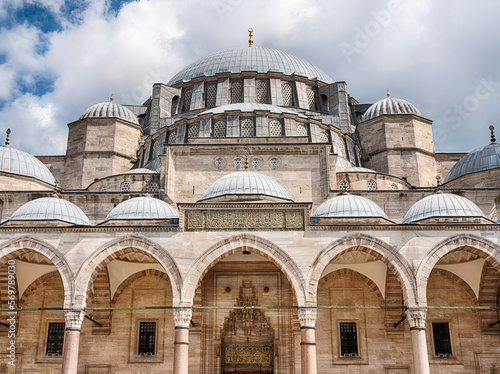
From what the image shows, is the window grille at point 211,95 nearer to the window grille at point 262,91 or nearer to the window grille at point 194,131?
the window grille at point 262,91

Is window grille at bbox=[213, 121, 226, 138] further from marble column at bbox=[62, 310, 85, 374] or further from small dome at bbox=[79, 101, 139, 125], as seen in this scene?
marble column at bbox=[62, 310, 85, 374]

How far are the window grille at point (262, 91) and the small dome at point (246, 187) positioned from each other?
373 inches

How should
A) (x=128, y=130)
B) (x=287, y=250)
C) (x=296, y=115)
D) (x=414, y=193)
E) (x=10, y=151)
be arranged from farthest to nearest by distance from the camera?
(x=128, y=130), (x=296, y=115), (x=10, y=151), (x=414, y=193), (x=287, y=250)

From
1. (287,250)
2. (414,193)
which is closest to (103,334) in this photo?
(287,250)

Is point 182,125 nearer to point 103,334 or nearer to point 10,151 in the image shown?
point 10,151

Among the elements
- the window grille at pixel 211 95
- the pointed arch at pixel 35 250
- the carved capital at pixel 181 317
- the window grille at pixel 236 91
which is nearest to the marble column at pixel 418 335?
the carved capital at pixel 181 317

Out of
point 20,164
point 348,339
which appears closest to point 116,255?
point 348,339

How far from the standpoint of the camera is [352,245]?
46.3ft

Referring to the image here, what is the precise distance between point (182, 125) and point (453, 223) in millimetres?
11431

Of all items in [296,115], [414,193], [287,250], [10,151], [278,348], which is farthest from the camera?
[296,115]

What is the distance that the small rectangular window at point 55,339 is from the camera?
53.2 ft

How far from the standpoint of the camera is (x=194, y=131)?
21656mm

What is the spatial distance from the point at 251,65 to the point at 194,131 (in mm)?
6600

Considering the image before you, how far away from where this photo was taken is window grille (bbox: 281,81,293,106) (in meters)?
25.3
